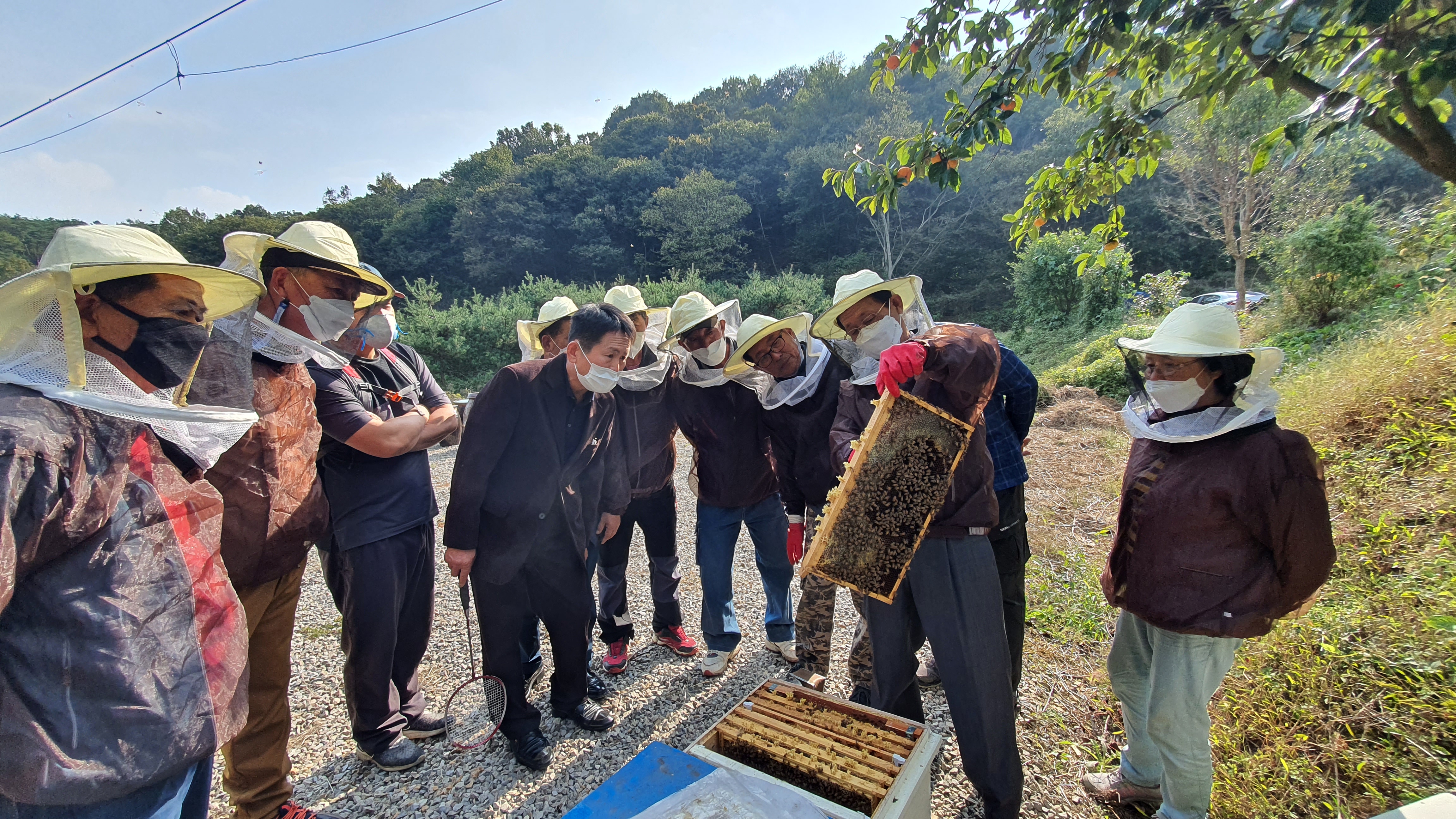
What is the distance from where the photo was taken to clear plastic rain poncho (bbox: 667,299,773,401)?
3748mm

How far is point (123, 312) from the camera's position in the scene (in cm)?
174

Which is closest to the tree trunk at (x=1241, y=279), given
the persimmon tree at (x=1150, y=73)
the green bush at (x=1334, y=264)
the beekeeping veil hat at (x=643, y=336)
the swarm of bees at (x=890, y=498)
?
the green bush at (x=1334, y=264)

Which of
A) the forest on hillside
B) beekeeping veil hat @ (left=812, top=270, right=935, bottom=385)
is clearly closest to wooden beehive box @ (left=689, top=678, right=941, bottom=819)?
beekeeping veil hat @ (left=812, top=270, right=935, bottom=385)

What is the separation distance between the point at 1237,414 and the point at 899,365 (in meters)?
1.33

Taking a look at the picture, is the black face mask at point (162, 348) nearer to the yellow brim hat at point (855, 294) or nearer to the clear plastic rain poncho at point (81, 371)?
the clear plastic rain poncho at point (81, 371)

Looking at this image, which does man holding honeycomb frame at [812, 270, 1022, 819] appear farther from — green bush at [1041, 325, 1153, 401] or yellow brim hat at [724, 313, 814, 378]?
green bush at [1041, 325, 1153, 401]

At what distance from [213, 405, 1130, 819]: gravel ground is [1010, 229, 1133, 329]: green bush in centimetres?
1788

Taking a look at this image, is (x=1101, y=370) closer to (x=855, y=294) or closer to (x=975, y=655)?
(x=855, y=294)

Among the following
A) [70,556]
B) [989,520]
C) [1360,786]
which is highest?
[70,556]

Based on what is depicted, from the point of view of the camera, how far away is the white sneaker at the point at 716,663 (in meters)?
4.11

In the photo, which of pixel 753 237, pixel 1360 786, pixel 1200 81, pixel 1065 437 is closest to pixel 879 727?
pixel 1360 786

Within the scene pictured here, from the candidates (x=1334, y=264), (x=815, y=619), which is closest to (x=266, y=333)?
(x=815, y=619)

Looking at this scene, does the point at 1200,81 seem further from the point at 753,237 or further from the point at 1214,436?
the point at 753,237

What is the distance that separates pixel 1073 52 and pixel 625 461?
314cm
